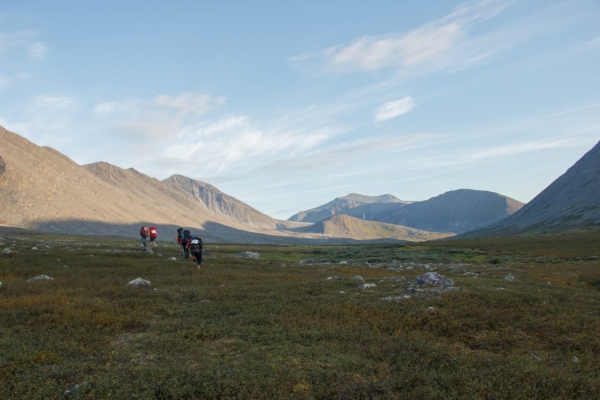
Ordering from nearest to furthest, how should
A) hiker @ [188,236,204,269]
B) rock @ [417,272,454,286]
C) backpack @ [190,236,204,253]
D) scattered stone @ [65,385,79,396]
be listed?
scattered stone @ [65,385,79,396], rock @ [417,272,454,286], hiker @ [188,236,204,269], backpack @ [190,236,204,253]

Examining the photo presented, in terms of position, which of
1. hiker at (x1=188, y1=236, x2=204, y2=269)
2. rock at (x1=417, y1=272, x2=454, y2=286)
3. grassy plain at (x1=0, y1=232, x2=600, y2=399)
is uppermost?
hiker at (x1=188, y1=236, x2=204, y2=269)

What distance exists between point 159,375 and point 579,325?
1508 cm

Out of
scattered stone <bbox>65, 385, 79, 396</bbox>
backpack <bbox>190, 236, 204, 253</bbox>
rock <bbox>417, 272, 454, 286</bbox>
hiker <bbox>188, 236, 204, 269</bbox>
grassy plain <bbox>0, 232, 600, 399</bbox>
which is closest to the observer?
scattered stone <bbox>65, 385, 79, 396</bbox>

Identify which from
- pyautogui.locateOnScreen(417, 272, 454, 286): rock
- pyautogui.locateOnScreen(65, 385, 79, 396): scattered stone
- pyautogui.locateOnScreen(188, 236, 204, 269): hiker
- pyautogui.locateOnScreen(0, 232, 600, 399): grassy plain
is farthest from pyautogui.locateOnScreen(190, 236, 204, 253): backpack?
pyautogui.locateOnScreen(65, 385, 79, 396): scattered stone

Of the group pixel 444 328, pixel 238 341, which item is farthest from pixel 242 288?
pixel 444 328

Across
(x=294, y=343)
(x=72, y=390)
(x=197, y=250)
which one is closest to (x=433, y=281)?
(x=294, y=343)

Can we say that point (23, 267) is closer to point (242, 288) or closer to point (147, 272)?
point (147, 272)

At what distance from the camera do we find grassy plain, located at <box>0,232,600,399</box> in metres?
8.92

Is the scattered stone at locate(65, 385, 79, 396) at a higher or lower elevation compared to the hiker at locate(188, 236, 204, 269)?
lower

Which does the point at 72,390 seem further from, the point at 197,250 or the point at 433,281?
the point at 197,250

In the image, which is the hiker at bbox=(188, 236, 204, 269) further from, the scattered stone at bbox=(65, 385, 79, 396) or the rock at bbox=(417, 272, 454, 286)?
the scattered stone at bbox=(65, 385, 79, 396)

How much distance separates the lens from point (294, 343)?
40.5ft

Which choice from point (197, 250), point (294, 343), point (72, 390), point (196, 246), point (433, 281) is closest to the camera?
point (72, 390)

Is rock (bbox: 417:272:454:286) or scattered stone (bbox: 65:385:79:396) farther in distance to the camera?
rock (bbox: 417:272:454:286)
